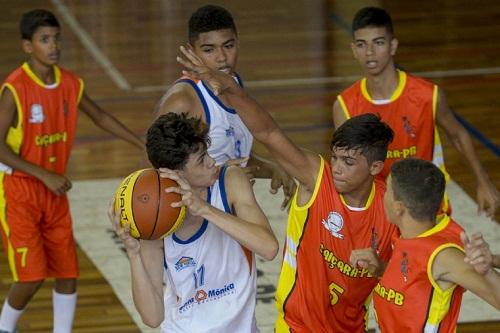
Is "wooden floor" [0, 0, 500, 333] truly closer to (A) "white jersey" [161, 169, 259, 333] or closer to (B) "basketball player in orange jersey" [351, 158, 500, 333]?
(A) "white jersey" [161, 169, 259, 333]

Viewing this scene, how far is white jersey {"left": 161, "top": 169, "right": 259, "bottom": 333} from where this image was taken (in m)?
5.27

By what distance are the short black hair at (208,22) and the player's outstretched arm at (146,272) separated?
1609 mm

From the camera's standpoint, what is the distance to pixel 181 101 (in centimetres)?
643

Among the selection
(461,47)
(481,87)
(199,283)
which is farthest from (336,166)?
(461,47)

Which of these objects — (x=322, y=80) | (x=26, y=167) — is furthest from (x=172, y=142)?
(x=322, y=80)

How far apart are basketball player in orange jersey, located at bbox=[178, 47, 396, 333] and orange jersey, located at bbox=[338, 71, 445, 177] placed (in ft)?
4.67

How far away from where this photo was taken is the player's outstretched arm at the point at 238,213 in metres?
4.90

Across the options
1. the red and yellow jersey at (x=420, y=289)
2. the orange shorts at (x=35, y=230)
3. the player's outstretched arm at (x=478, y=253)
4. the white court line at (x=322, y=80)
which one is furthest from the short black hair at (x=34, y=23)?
the white court line at (x=322, y=80)

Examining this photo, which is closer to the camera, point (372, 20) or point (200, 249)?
point (200, 249)

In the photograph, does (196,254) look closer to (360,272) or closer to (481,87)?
(360,272)

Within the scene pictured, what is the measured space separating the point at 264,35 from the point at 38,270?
318 inches

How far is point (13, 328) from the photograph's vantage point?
751 centimetres

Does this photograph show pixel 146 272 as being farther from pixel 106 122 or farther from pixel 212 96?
pixel 106 122

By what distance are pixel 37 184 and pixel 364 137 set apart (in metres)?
2.66
